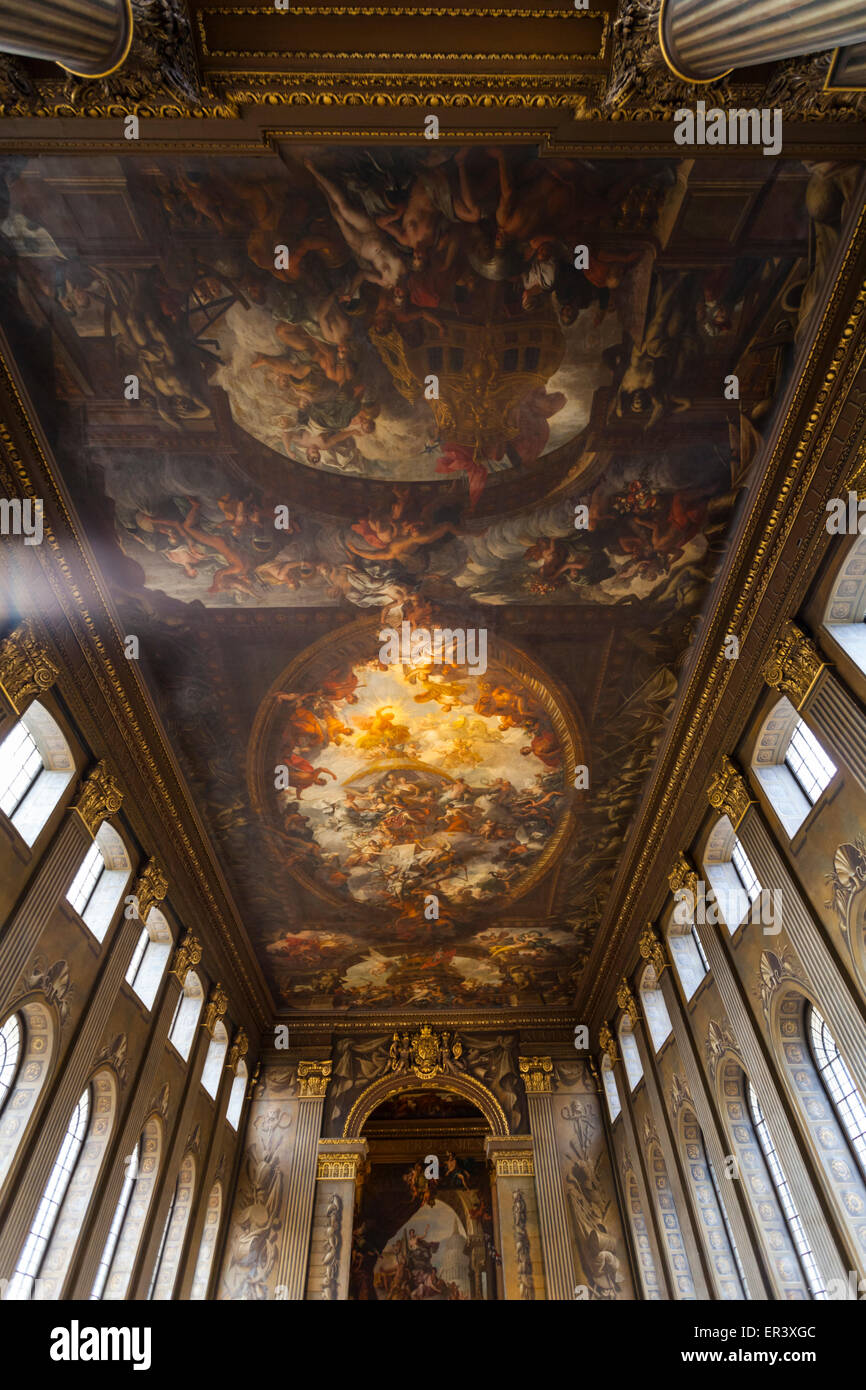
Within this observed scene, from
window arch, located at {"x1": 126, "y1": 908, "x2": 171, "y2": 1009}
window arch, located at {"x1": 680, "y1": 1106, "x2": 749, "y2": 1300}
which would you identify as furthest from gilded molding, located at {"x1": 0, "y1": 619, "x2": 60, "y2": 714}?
window arch, located at {"x1": 680, "y1": 1106, "x2": 749, "y2": 1300}

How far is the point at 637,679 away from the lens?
1341 centimetres

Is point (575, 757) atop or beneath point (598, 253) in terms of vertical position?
atop

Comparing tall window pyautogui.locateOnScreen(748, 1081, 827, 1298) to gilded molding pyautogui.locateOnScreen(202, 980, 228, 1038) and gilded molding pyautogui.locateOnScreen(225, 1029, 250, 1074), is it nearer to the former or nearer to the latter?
gilded molding pyautogui.locateOnScreen(202, 980, 228, 1038)

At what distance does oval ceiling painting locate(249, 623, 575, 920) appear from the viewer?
43.9 ft

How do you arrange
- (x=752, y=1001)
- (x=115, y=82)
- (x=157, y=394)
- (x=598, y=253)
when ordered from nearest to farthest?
1. (x=115, y=82)
2. (x=598, y=253)
3. (x=157, y=394)
4. (x=752, y=1001)

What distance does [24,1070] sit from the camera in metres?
11.0

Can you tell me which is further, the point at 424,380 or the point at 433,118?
the point at 424,380

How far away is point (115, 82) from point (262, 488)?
460 cm

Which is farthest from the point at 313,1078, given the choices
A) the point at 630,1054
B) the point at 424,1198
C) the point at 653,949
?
the point at 653,949

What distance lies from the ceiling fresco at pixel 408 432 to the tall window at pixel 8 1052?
5141 mm

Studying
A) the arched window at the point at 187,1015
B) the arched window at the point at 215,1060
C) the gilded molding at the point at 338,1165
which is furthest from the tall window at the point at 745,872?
the gilded molding at the point at 338,1165

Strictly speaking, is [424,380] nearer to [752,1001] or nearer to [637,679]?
[637,679]

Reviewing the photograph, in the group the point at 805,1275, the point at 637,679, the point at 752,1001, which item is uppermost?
the point at 637,679

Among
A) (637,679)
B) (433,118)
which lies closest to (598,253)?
(433,118)
